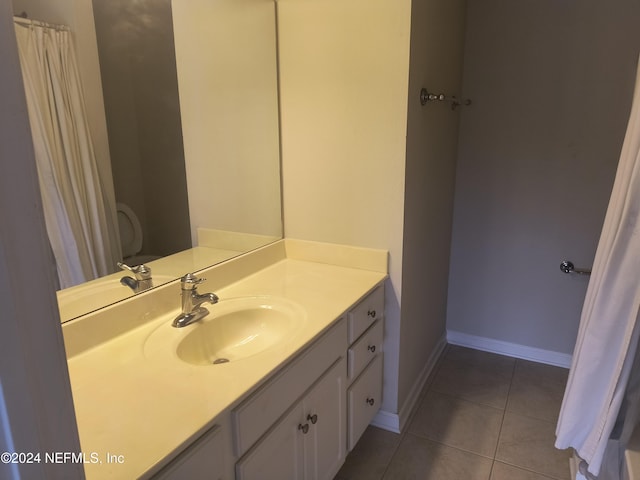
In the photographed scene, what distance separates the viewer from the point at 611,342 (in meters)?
1.32

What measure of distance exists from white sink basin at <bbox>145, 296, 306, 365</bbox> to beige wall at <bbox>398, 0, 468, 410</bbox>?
0.63 metres

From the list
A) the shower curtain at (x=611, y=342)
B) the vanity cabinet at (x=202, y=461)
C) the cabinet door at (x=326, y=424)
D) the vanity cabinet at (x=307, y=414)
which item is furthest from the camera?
the cabinet door at (x=326, y=424)

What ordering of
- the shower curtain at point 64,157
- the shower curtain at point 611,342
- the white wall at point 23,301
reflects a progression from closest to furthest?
1. the white wall at point 23,301
2. the shower curtain at point 64,157
3. the shower curtain at point 611,342

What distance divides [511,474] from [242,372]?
1.37 meters

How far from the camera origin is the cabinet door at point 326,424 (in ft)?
4.39

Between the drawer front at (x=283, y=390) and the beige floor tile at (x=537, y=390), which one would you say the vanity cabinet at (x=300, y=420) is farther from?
the beige floor tile at (x=537, y=390)

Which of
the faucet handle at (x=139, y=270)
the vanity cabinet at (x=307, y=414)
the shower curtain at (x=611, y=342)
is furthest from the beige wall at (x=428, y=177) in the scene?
the faucet handle at (x=139, y=270)

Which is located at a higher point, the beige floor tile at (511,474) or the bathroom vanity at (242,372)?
the bathroom vanity at (242,372)

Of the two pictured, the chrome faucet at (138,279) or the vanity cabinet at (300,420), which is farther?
the chrome faucet at (138,279)

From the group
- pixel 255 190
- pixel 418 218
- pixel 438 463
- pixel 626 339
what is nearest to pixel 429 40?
pixel 418 218

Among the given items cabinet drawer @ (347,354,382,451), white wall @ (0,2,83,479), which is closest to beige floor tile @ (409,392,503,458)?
cabinet drawer @ (347,354,382,451)

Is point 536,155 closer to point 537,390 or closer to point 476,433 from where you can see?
point 537,390

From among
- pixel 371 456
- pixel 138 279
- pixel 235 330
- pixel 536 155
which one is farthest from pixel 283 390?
pixel 536 155

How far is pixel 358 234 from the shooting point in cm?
187
